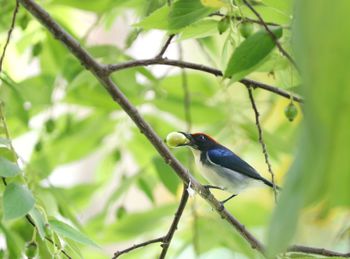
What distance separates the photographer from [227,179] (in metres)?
0.88

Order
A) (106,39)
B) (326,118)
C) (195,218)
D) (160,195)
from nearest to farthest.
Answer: (326,118) < (195,218) < (160,195) < (106,39)

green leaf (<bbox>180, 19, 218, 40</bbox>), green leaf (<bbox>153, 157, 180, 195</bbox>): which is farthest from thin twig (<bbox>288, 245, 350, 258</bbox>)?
green leaf (<bbox>153, 157, 180, 195</bbox>)

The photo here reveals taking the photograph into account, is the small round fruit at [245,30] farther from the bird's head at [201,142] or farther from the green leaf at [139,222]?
the green leaf at [139,222]

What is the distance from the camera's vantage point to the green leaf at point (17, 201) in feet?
1.64

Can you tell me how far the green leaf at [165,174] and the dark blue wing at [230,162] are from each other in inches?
2.8

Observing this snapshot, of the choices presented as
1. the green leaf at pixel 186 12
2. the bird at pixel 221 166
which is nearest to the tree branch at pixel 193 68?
the green leaf at pixel 186 12

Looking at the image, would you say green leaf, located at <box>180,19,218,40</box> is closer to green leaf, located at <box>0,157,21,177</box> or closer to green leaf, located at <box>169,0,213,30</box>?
green leaf, located at <box>169,0,213,30</box>

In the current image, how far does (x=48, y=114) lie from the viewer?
1077 millimetres

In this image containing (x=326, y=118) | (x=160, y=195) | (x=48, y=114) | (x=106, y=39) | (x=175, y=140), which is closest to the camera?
(x=326, y=118)

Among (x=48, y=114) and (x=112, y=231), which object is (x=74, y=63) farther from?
(x=112, y=231)

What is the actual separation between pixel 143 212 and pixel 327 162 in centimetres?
93

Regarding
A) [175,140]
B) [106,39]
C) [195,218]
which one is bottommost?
[195,218]

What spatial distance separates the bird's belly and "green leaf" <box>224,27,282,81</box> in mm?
421

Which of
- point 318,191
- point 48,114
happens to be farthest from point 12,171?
point 48,114
